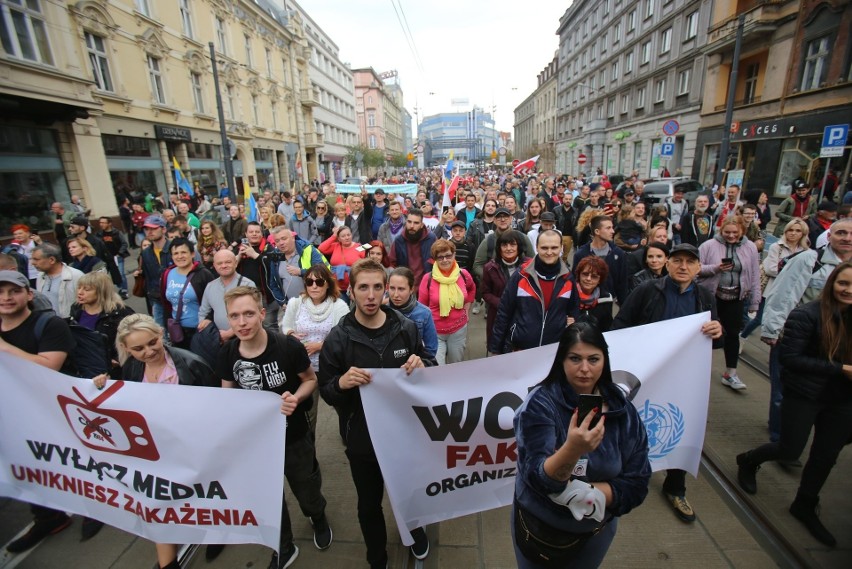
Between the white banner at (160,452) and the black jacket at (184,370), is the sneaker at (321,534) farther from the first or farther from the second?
the black jacket at (184,370)

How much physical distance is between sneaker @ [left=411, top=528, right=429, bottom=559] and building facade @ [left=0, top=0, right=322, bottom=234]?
9395 millimetres

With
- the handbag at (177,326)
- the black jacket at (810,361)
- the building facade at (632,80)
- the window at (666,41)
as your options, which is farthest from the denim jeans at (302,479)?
the window at (666,41)

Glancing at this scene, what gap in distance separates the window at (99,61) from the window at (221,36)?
9.88 metres

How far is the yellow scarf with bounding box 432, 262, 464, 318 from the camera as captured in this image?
3959 millimetres

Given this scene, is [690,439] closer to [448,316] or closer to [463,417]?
[463,417]

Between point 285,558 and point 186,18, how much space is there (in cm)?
2709

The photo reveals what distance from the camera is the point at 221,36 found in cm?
2472

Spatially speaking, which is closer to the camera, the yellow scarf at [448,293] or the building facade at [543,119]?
the yellow scarf at [448,293]

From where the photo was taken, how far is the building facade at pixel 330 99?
43406 millimetres

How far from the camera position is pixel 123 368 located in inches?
103

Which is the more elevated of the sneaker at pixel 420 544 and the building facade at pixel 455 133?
the building facade at pixel 455 133

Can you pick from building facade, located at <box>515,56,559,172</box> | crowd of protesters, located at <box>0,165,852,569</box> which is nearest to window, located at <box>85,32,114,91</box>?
crowd of protesters, located at <box>0,165,852,569</box>

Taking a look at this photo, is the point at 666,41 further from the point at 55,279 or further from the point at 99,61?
the point at 55,279

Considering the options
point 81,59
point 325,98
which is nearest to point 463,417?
point 81,59
